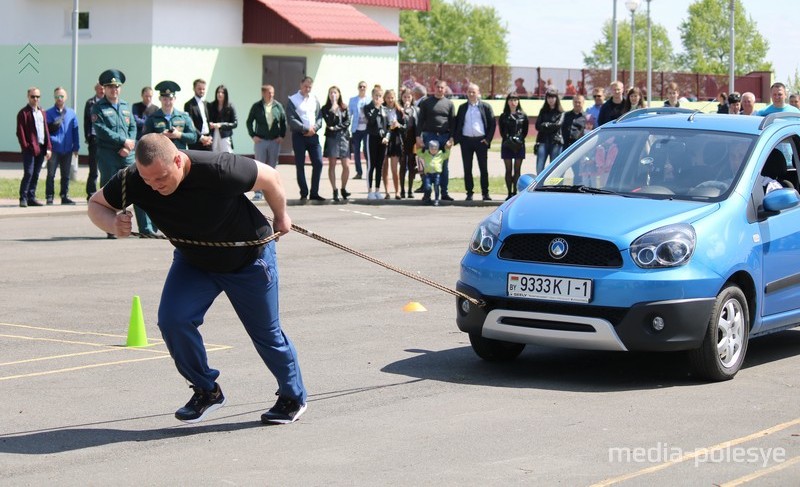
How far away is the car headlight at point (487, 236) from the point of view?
9457mm

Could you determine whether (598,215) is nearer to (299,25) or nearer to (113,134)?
(113,134)

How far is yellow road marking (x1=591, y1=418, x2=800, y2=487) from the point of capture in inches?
262

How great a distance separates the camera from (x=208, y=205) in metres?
7.50

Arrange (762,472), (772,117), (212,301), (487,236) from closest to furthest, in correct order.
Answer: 1. (762,472)
2. (212,301)
3. (487,236)
4. (772,117)

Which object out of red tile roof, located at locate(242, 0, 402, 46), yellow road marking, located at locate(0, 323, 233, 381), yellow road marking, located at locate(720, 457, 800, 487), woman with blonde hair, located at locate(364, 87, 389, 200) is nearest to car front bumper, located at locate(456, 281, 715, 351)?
yellow road marking, located at locate(720, 457, 800, 487)

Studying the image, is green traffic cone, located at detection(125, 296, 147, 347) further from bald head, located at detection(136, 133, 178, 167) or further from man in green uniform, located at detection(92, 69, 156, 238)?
man in green uniform, located at detection(92, 69, 156, 238)

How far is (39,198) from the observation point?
930 inches

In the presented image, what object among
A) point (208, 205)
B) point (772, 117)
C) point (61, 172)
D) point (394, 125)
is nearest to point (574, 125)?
point (394, 125)

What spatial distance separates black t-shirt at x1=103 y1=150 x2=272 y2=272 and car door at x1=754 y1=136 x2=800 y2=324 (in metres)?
3.91

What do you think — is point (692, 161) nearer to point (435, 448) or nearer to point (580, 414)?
point (580, 414)

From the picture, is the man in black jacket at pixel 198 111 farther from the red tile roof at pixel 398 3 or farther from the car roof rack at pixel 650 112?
the red tile roof at pixel 398 3

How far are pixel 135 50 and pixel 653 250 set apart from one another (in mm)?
24546

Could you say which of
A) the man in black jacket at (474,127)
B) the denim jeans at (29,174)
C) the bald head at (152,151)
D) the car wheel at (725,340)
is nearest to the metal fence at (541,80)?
the man in black jacket at (474,127)

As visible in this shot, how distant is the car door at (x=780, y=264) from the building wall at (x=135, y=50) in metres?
23.4
